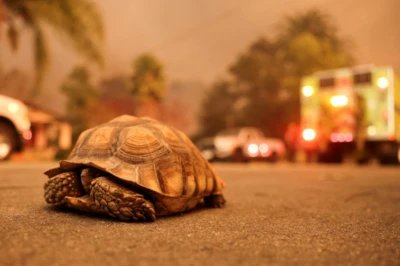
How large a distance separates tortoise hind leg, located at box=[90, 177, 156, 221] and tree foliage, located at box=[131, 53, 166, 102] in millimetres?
31642

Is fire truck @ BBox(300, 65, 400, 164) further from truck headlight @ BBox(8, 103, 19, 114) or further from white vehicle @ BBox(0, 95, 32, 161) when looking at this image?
truck headlight @ BBox(8, 103, 19, 114)

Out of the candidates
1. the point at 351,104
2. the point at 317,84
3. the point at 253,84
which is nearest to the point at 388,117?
the point at 351,104

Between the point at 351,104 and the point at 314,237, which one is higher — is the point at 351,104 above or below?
above

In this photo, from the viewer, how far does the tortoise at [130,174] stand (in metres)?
3.03

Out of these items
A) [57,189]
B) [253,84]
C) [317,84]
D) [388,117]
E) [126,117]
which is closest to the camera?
[57,189]

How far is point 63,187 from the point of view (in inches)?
129

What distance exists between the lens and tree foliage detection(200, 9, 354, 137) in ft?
137

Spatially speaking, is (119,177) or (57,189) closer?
(119,177)

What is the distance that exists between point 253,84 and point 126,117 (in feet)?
148

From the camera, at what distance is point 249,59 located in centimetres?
4834

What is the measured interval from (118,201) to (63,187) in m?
0.58

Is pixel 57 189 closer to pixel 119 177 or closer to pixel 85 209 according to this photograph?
pixel 85 209

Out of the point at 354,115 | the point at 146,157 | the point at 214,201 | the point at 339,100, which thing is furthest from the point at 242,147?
the point at 146,157

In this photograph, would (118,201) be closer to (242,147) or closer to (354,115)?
(354,115)
